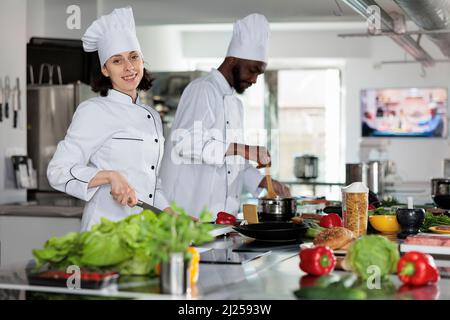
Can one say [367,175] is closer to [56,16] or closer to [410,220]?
[410,220]

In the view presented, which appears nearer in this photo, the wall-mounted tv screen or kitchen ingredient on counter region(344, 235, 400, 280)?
kitchen ingredient on counter region(344, 235, 400, 280)

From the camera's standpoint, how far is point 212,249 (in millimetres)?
2426

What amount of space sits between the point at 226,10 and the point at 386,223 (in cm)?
515

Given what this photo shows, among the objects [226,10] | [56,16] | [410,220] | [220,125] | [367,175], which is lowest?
[410,220]

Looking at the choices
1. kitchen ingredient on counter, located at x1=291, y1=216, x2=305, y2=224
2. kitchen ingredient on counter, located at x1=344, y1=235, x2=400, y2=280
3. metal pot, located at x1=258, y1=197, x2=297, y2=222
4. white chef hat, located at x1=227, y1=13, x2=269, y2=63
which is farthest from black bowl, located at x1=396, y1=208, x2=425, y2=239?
white chef hat, located at x1=227, y1=13, x2=269, y2=63

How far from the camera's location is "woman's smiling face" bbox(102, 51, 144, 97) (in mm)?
3045

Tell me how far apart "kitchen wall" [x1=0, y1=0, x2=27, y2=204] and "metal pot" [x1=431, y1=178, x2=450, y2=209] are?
2.99m

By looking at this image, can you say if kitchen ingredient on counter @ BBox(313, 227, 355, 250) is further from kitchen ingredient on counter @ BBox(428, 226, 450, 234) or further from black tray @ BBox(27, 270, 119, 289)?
black tray @ BBox(27, 270, 119, 289)

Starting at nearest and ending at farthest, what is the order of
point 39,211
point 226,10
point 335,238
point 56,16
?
point 335,238, point 39,211, point 56,16, point 226,10

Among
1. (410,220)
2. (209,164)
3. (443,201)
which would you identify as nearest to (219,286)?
(410,220)

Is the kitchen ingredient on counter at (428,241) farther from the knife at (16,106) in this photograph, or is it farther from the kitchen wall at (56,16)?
the kitchen wall at (56,16)

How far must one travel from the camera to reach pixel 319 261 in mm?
1896

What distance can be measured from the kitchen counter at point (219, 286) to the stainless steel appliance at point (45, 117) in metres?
4.44
